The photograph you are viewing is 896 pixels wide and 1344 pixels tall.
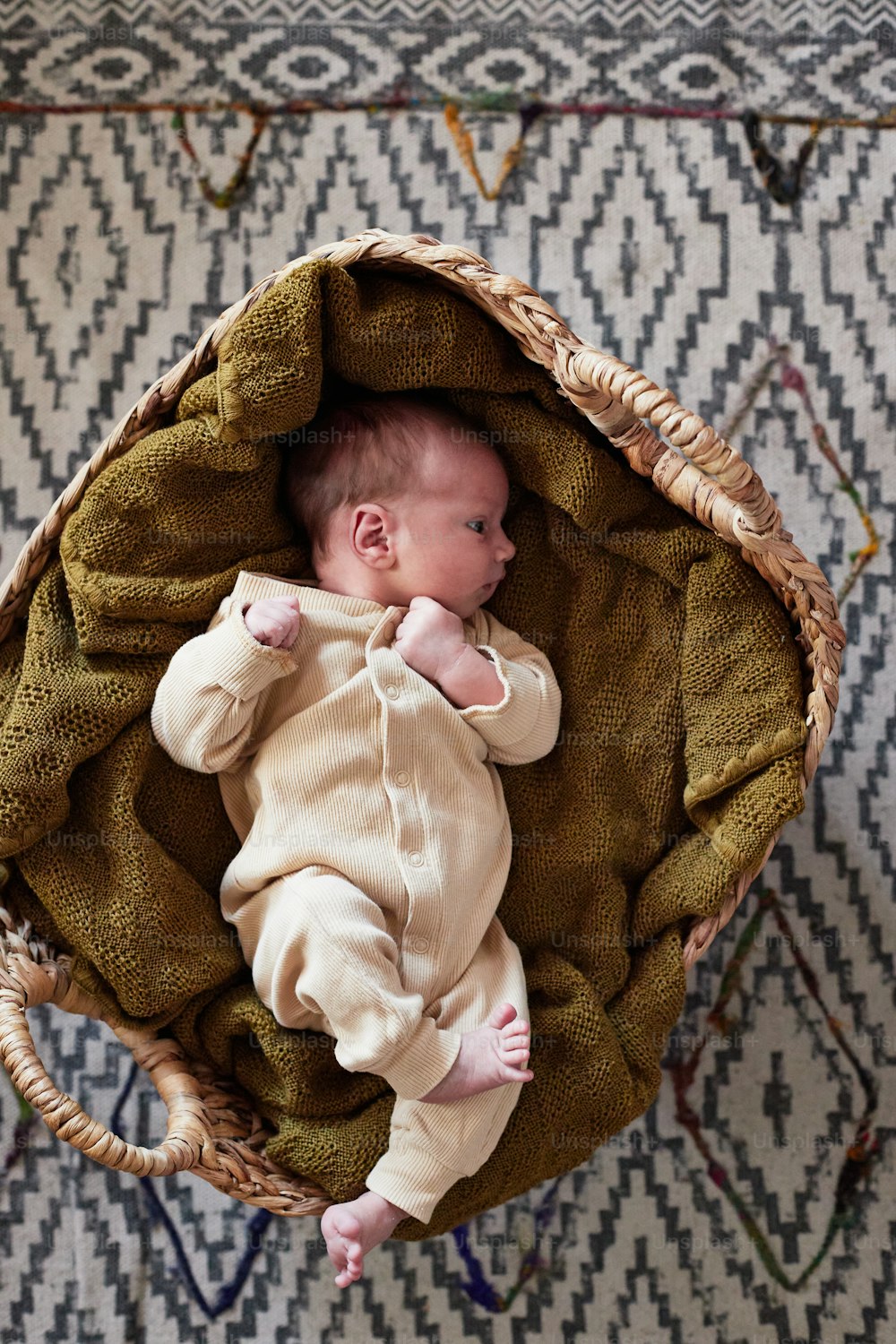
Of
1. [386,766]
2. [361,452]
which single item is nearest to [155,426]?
[361,452]

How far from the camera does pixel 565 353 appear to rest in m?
1.18

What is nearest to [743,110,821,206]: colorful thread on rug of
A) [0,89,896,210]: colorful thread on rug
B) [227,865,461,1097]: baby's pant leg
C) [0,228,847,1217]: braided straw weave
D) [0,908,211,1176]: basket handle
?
[0,89,896,210]: colorful thread on rug

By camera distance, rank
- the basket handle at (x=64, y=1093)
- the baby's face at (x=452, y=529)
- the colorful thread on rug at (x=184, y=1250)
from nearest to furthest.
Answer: the basket handle at (x=64, y=1093)
the baby's face at (x=452, y=529)
the colorful thread on rug at (x=184, y=1250)

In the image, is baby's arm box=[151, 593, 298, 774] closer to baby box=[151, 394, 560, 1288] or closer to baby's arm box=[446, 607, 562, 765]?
baby box=[151, 394, 560, 1288]

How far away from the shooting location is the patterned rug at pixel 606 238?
58.8 inches

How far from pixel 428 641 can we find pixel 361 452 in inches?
8.2

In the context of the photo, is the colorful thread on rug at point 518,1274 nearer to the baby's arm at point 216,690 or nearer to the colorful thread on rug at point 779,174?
the baby's arm at point 216,690

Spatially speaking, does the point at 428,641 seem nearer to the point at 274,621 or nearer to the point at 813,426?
the point at 274,621

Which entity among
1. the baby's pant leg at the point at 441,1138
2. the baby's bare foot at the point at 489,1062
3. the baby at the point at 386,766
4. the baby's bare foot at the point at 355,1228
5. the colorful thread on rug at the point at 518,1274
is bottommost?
the colorful thread on rug at the point at 518,1274

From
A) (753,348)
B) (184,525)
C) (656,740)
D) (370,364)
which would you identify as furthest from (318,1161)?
(753,348)

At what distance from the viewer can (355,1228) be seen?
3.69ft

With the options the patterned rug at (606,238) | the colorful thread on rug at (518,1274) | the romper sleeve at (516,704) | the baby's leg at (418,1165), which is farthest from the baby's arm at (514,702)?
the colorful thread on rug at (518,1274)

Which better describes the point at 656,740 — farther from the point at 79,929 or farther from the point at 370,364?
the point at 79,929

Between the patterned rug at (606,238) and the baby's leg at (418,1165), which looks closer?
the baby's leg at (418,1165)
